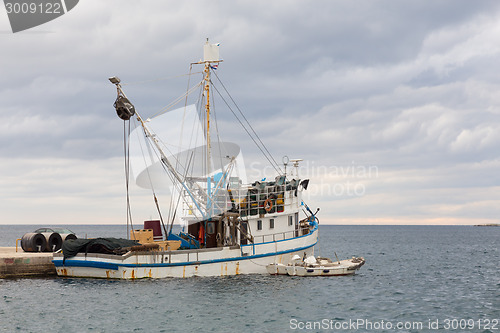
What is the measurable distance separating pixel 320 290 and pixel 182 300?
9.13 metres

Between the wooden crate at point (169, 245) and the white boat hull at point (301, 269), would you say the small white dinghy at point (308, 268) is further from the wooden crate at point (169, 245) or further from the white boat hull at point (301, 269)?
the wooden crate at point (169, 245)

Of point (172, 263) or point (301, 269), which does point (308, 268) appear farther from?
point (172, 263)

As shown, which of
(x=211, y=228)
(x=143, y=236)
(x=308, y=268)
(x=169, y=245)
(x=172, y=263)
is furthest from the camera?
(x=143, y=236)

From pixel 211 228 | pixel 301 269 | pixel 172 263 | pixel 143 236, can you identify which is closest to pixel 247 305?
pixel 172 263

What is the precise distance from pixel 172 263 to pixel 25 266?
38.9ft

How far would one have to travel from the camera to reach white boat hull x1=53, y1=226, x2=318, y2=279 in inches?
1292

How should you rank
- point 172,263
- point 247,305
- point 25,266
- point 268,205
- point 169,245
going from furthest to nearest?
point 268,205
point 25,266
point 169,245
point 172,263
point 247,305

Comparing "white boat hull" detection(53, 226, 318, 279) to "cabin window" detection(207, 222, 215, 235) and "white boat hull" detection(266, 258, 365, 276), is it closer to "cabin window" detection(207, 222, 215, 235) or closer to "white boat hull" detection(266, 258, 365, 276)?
"white boat hull" detection(266, 258, 365, 276)

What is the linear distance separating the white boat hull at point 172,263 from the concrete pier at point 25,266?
9.79 feet

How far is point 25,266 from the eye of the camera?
36.4 meters

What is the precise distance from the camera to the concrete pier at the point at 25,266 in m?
36.3

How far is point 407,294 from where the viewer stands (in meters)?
32.3

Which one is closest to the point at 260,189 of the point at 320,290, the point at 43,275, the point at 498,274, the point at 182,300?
the point at 320,290

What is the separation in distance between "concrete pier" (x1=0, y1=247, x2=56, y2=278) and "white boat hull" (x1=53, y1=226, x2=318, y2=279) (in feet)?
9.79
